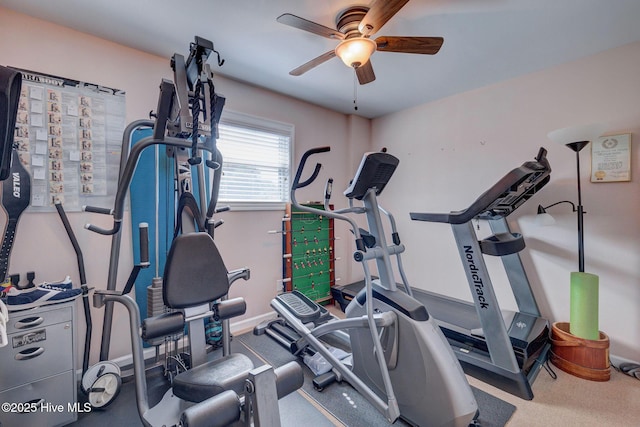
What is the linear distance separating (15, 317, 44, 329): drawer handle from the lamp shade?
3729 millimetres

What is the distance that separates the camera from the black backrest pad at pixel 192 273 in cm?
147

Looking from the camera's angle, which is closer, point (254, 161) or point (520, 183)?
point (520, 183)

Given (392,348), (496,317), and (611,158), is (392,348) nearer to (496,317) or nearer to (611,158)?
(496,317)

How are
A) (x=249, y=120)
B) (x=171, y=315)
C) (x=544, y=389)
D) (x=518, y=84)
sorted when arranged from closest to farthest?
1. (x=171, y=315)
2. (x=544, y=389)
3. (x=518, y=84)
4. (x=249, y=120)

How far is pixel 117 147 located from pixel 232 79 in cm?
129

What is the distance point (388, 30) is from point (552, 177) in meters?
2.06

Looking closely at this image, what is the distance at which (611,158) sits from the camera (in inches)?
91.1

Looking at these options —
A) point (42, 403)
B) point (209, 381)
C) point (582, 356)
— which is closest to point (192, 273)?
point (209, 381)

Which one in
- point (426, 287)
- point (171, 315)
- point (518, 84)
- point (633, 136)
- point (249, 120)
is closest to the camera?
point (171, 315)

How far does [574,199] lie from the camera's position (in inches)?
98.0

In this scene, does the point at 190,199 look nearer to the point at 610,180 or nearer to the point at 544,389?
the point at 544,389

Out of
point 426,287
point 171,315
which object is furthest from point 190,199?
point 426,287

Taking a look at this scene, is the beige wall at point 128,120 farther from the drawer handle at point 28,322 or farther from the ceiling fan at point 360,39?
the ceiling fan at point 360,39

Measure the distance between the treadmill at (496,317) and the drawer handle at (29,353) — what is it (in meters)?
2.61
